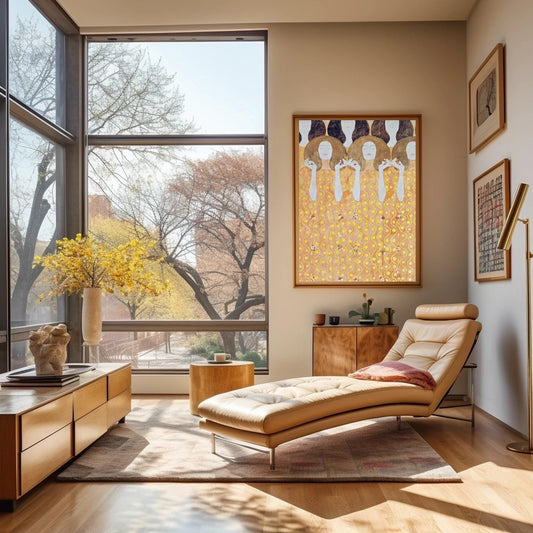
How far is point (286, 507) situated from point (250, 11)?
4497 millimetres

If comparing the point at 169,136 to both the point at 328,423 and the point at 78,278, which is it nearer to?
the point at 78,278

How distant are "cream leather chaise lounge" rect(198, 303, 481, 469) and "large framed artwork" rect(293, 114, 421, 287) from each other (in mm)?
Answer: 1088

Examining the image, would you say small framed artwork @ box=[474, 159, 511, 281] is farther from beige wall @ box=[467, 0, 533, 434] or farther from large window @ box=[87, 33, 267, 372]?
large window @ box=[87, 33, 267, 372]

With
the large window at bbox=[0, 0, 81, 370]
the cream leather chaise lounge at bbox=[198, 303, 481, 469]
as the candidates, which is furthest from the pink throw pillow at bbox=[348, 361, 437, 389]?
the large window at bbox=[0, 0, 81, 370]

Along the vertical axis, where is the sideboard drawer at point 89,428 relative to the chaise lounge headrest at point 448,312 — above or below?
below

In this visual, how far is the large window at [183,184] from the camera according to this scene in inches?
261

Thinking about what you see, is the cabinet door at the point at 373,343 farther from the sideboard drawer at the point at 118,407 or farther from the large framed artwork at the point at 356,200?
the sideboard drawer at the point at 118,407

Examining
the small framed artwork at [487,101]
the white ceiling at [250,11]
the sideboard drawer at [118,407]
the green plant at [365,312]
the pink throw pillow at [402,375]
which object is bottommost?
the sideboard drawer at [118,407]

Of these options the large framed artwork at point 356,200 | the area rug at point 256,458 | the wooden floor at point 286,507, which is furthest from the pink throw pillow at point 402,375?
the large framed artwork at point 356,200

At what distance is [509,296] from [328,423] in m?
1.83

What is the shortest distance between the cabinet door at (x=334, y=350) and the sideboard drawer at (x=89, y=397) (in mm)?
2040

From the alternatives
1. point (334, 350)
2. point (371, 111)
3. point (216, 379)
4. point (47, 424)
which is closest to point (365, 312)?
point (334, 350)

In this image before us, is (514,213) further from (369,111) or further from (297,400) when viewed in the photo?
(369,111)

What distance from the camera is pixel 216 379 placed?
5348 mm
